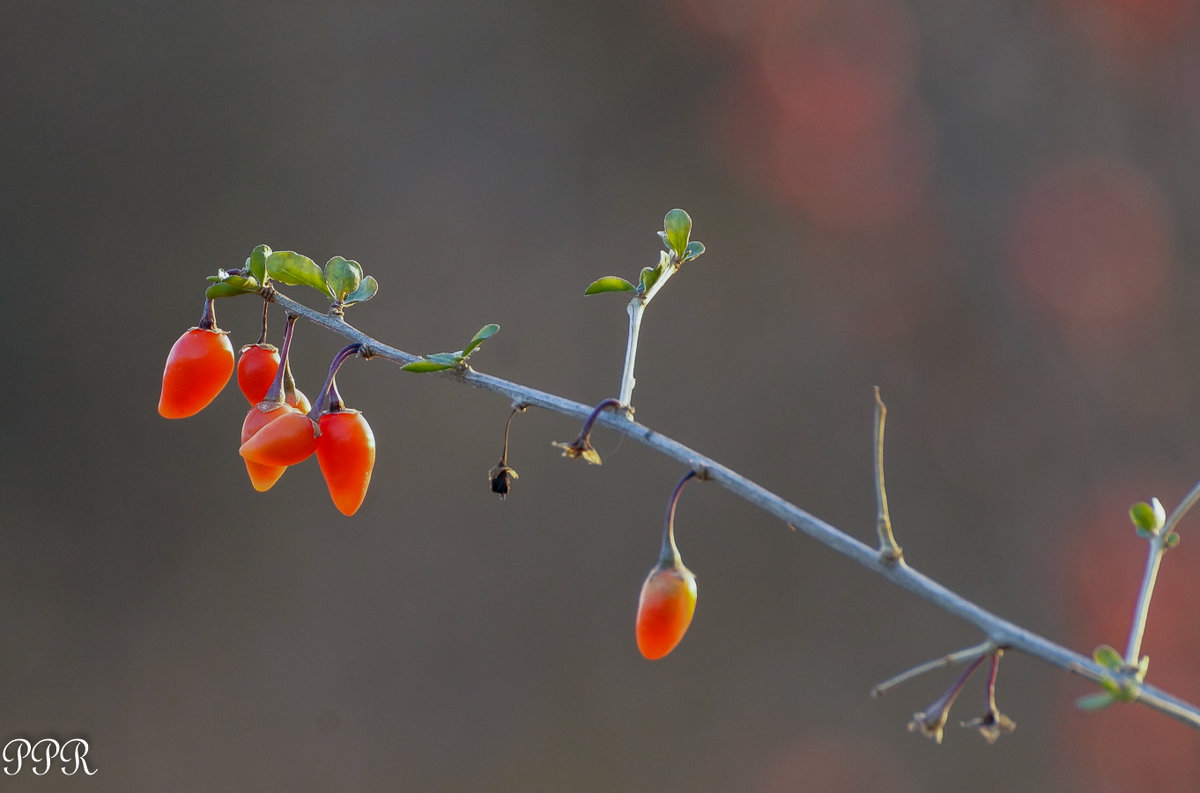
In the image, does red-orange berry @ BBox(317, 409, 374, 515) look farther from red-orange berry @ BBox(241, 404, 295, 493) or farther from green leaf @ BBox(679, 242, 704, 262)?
green leaf @ BBox(679, 242, 704, 262)

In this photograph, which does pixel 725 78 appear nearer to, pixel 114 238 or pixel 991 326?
pixel 991 326

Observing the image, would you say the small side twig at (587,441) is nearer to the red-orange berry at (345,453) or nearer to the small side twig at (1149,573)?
the red-orange berry at (345,453)

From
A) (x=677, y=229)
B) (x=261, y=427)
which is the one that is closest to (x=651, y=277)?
(x=677, y=229)

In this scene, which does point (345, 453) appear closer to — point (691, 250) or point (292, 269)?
point (292, 269)

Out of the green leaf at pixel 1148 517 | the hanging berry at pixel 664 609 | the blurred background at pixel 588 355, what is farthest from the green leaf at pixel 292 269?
the blurred background at pixel 588 355

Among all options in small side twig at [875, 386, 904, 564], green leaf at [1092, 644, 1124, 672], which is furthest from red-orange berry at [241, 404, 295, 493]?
green leaf at [1092, 644, 1124, 672]
